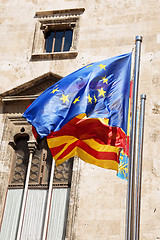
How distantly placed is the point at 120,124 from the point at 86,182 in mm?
4029

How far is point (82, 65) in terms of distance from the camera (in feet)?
57.5

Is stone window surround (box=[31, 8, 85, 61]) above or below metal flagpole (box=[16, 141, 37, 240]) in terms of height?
above

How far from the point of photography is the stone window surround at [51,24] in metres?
18.1

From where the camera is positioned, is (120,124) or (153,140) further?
(153,140)

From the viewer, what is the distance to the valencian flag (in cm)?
1209

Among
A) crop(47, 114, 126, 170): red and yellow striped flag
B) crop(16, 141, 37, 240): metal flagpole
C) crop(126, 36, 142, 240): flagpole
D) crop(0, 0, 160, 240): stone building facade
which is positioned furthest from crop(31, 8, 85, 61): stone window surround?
crop(126, 36, 142, 240): flagpole

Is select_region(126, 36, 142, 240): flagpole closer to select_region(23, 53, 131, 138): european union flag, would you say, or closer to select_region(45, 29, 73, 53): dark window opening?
select_region(23, 53, 131, 138): european union flag

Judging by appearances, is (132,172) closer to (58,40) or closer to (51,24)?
(58,40)

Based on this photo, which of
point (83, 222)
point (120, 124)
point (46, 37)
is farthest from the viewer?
point (46, 37)

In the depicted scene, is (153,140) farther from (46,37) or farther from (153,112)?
(46,37)

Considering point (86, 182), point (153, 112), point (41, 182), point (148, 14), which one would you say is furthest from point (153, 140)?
point (148, 14)

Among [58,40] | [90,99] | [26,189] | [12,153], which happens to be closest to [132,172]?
[90,99]

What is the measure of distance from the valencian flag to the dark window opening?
5596mm

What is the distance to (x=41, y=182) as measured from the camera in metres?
16.1
